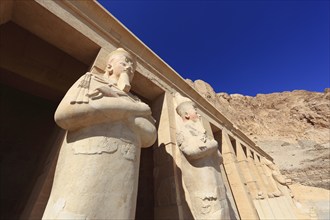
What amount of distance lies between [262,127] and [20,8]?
3471 centimetres

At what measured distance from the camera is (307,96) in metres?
35.5

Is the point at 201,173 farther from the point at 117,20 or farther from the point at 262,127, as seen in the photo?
the point at 262,127

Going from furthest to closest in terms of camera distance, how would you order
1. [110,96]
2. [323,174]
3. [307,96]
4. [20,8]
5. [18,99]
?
[307,96] < [323,174] < [18,99] < [20,8] < [110,96]

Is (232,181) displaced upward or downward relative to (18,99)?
downward

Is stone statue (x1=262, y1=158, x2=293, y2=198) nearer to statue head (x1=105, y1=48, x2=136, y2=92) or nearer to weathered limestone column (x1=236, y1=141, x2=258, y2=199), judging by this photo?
weathered limestone column (x1=236, y1=141, x2=258, y2=199)

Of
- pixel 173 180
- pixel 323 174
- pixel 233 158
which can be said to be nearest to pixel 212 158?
pixel 173 180

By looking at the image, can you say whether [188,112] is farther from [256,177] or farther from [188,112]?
[256,177]

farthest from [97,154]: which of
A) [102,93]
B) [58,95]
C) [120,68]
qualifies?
[58,95]

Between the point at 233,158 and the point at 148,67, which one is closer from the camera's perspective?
the point at 148,67

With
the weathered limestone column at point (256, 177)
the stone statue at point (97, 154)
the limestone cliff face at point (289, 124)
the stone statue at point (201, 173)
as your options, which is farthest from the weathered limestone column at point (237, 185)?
the limestone cliff face at point (289, 124)

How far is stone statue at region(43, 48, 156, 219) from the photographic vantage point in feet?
4.29

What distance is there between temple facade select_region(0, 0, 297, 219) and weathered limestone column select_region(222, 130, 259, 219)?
28 mm

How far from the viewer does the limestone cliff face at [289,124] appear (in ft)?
67.2

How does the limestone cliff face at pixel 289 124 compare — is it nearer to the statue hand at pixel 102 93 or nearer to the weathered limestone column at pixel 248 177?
the weathered limestone column at pixel 248 177
